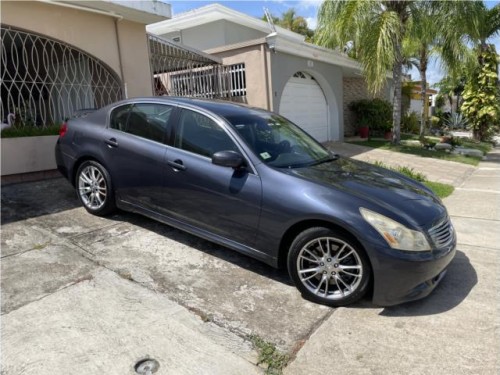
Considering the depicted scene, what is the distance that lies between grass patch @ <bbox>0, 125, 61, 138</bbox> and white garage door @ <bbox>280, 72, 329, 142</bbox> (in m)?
6.98

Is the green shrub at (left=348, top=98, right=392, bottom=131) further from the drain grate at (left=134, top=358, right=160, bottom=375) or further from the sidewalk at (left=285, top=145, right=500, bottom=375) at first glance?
the drain grate at (left=134, top=358, right=160, bottom=375)

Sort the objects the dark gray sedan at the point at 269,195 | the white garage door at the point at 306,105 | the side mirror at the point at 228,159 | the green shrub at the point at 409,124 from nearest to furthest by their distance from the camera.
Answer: the dark gray sedan at the point at 269,195 → the side mirror at the point at 228,159 → the white garage door at the point at 306,105 → the green shrub at the point at 409,124

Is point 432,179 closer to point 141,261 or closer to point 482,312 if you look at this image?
point 482,312

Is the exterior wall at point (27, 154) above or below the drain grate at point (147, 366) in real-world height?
above

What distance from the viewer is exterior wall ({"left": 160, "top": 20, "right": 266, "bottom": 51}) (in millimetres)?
14820

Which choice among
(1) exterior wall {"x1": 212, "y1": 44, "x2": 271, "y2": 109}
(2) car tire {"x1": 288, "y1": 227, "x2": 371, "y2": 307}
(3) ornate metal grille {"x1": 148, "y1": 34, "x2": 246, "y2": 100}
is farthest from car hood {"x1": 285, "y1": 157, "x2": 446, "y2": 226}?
(3) ornate metal grille {"x1": 148, "y1": 34, "x2": 246, "y2": 100}

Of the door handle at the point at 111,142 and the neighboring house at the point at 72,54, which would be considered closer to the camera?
the door handle at the point at 111,142

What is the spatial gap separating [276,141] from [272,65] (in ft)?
24.3

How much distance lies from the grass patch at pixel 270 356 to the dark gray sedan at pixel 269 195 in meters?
0.71

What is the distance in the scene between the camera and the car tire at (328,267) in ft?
10.7

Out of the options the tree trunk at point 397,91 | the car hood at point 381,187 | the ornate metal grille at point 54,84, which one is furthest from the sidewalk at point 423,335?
the tree trunk at point 397,91

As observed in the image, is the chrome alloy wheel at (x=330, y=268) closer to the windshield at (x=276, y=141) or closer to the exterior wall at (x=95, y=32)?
the windshield at (x=276, y=141)

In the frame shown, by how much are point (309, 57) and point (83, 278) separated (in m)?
11.0

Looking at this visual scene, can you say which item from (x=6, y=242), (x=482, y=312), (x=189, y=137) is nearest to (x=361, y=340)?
(x=482, y=312)
